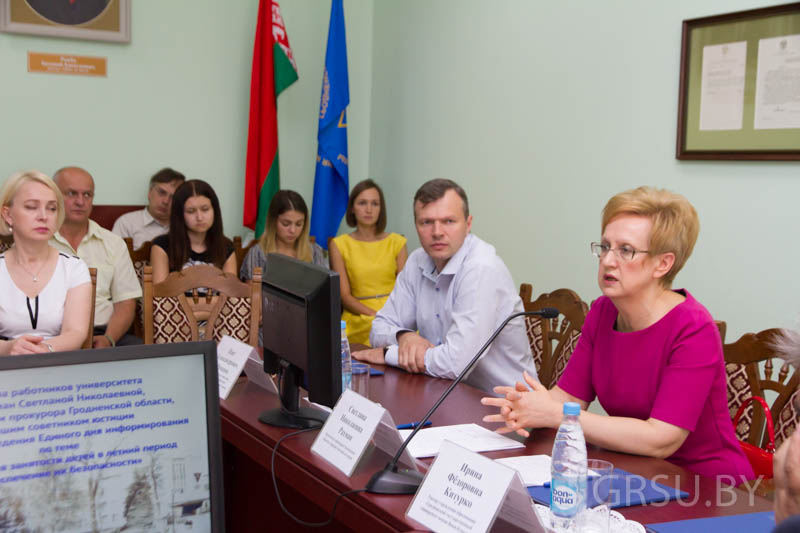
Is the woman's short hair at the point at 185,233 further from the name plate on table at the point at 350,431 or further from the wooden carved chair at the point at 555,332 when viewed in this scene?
the name plate on table at the point at 350,431

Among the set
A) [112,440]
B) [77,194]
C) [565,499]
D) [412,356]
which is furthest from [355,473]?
[77,194]

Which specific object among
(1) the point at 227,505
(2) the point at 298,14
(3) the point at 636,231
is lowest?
(1) the point at 227,505

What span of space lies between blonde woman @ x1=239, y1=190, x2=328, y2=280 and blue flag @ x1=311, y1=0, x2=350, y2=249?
2.63 ft

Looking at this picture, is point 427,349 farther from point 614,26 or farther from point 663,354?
point 614,26

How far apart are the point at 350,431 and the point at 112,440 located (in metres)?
0.66

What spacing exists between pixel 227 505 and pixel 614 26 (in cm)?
266

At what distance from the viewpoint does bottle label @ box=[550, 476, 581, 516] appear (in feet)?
4.38

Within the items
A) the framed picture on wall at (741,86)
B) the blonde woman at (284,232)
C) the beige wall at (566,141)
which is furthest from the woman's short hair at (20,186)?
the framed picture on wall at (741,86)

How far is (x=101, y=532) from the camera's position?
3.77 feet

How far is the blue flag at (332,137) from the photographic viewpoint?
5.14 m

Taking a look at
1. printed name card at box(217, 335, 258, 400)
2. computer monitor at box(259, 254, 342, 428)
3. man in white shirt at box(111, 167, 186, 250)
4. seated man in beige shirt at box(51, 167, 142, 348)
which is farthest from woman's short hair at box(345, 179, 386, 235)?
computer monitor at box(259, 254, 342, 428)

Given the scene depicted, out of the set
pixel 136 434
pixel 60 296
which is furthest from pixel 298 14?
pixel 136 434

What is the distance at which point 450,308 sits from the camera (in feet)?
9.23

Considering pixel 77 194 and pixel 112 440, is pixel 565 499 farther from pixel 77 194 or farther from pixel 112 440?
pixel 77 194
